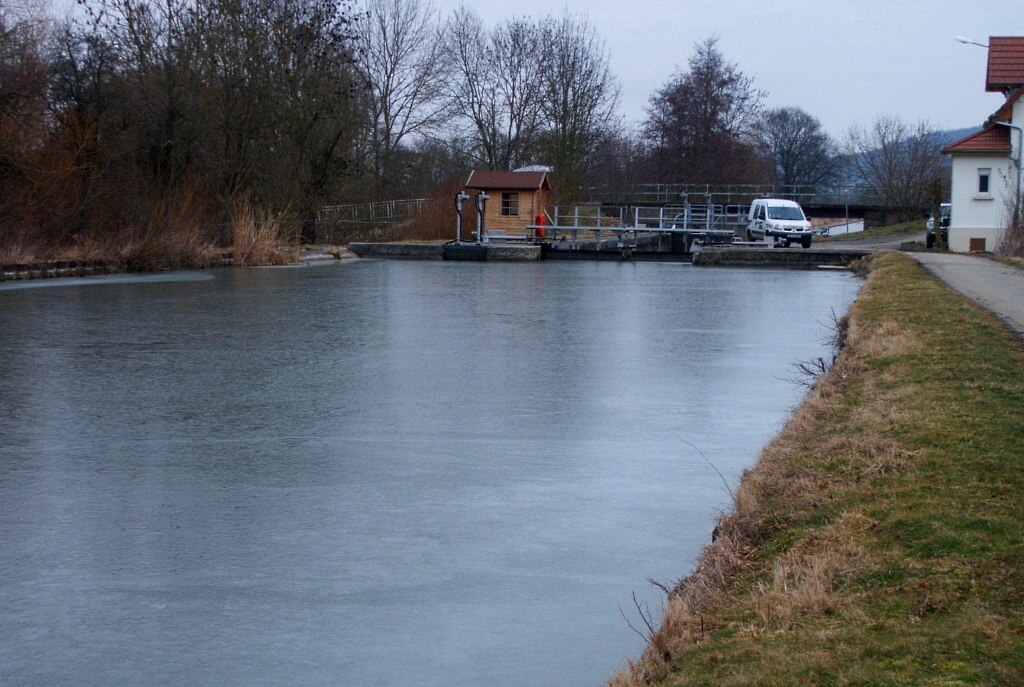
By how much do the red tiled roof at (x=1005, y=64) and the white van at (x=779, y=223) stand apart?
8.37 meters

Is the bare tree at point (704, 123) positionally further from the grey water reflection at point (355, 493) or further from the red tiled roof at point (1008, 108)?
the grey water reflection at point (355, 493)

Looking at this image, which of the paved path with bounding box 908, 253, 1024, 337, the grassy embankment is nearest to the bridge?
the paved path with bounding box 908, 253, 1024, 337

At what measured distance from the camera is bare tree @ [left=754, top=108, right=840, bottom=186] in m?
97.4

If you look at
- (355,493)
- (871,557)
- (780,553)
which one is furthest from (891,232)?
(871,557)

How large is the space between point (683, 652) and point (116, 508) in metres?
3.52

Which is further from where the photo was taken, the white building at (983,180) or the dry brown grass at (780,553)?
the white building at (983,180)

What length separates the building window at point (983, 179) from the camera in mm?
36719

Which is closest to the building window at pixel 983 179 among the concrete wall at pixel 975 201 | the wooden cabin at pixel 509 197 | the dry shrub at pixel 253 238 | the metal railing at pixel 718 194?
the concrete wall at pixel 975 201

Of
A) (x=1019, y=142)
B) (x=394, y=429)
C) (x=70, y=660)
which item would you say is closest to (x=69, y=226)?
(x=394, y=429)

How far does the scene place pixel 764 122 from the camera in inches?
3922

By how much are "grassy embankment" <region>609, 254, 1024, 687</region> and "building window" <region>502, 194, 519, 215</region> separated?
43987 millimetres

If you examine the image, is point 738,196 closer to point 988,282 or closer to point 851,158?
point 851,158

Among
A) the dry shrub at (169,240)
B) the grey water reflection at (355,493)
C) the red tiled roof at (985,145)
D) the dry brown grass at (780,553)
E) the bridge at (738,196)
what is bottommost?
the grey water reflection at (355,493)

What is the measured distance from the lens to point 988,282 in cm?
1856
